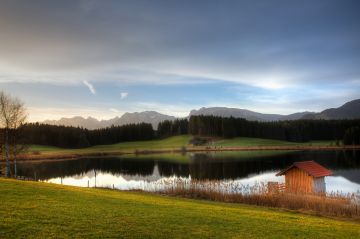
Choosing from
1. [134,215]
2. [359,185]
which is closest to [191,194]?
[134,215]

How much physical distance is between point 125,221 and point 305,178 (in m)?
29.0

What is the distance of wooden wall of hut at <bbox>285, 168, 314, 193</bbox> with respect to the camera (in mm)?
40750

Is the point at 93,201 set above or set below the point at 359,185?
above

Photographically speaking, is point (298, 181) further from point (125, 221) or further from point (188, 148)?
point (188, 148)

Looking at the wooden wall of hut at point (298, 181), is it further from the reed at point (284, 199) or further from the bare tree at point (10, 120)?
the bare tree at point (10, 120)

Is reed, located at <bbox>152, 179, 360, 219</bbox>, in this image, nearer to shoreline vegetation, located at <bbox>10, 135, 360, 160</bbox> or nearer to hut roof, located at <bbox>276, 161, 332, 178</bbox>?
hut roof, located at <bbox>276, 161, 332, 178</bbox>

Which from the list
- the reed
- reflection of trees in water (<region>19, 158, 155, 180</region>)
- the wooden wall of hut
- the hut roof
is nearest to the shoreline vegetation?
reflection of trees in water (<region>19, 158, 155, 180</region>)

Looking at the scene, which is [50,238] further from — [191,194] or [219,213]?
[191,194]

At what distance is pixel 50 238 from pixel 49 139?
188 meters

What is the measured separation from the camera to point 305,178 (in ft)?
136

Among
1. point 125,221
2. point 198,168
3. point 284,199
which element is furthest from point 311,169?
point 198,168

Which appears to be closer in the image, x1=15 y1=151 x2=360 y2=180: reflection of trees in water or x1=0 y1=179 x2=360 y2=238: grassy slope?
x1=0 y1=179 x2=360 y2=238: grassy slope

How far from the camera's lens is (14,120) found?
60281 mm

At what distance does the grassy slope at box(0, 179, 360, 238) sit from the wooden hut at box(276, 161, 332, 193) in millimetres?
18780
